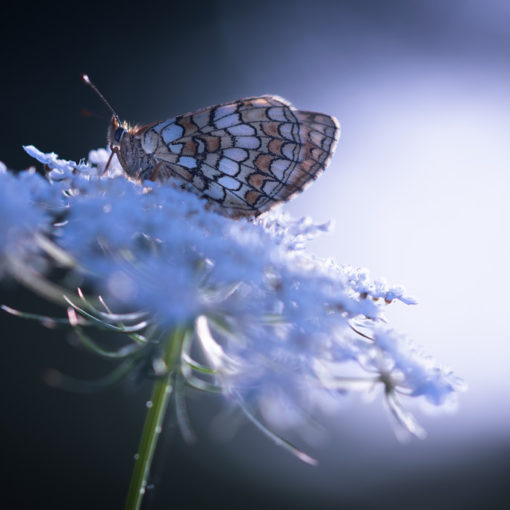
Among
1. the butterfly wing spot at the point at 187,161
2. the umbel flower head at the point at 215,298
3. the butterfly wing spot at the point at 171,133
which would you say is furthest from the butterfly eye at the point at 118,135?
the umbel flower head at the point at 215,298

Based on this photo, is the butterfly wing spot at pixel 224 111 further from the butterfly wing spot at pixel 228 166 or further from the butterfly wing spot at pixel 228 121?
the butterfly wing spot at pixel 228 166

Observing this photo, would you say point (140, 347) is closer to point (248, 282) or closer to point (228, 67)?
point (248, 282)

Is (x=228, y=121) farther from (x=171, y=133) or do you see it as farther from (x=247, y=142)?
(x=171, y=133)

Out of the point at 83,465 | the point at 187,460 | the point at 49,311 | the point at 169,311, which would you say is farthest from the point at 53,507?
the point at 169,311

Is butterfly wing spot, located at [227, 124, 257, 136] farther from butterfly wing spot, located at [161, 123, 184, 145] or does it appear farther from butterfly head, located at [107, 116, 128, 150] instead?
butterfly head, located at [107, 116, 128, 150]

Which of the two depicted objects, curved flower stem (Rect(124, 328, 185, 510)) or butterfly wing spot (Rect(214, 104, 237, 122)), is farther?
butterfly wing spot (Rect(214, 104, 237, 122))

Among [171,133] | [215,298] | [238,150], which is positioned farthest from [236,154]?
[215,298]

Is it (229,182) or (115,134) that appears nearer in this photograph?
(115,134)

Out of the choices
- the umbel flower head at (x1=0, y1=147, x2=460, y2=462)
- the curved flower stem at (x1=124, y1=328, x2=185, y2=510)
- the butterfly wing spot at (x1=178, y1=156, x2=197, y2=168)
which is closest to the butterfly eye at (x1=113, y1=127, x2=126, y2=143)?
the butterfly wing spot at (x1=178, y1=156, x2=197, y2=168)
